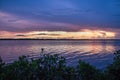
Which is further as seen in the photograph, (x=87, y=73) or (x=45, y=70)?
(x=87, y=73)

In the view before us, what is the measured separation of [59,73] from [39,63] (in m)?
0.80

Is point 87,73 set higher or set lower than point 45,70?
lower

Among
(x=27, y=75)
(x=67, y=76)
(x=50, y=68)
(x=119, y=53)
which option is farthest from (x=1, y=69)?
(x=119, y=53)

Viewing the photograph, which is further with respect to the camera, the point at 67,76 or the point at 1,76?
the point at 67,76

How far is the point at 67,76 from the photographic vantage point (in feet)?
27.7

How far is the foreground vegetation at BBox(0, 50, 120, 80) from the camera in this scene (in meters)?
8.02

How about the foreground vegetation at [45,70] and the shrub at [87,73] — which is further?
the shrub at [87,73]

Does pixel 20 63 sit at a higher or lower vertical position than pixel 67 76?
higher

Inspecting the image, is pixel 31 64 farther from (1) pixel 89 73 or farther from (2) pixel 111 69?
(2) pixel 111 69

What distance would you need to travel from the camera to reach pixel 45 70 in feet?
27.1

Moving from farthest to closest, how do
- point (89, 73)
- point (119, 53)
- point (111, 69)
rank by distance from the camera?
point (119, 53) → point (111, 69) → point (89, 73)

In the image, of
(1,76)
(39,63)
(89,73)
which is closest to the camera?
(1,76)

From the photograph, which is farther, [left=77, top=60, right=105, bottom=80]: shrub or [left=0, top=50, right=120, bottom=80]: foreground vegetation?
[left=77, top=60, right=105, bottom=80]: shrub

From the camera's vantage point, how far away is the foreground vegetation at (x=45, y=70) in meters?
8.02
